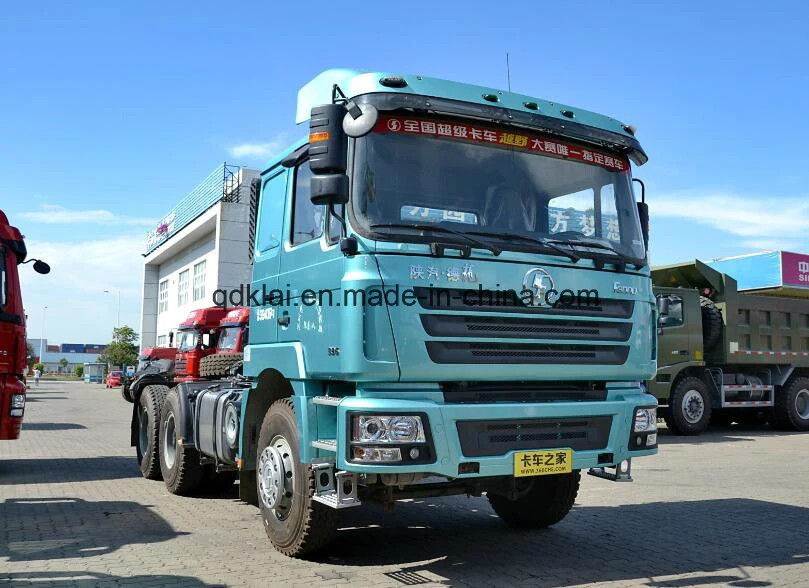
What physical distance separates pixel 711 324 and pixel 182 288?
37174 mm

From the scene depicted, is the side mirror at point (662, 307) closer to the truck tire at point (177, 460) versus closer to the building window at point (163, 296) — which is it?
the truck tire at point (177, 460)

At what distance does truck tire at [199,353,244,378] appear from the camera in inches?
348

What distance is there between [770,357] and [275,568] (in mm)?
14296

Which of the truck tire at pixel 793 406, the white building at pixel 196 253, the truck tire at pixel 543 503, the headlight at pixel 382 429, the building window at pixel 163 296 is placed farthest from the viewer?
the building window at pixel 163 296

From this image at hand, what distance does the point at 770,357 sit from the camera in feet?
54.1

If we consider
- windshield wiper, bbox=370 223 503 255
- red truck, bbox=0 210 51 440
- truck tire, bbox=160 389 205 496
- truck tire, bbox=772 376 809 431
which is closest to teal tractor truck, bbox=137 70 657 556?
windshield wiper, bbox=370 223 503 255

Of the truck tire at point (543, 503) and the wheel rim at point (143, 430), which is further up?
the wheel rim at point (143, 430)

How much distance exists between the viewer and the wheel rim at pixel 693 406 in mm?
15109

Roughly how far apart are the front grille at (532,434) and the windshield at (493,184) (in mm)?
1190

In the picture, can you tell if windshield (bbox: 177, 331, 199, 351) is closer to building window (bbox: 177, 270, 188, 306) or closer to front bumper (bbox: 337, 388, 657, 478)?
front bumper (bbox: 337, 388, 657, 478)

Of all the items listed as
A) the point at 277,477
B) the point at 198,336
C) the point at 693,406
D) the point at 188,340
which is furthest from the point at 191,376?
the point at 693,406

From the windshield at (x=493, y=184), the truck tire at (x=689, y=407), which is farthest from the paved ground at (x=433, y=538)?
the truck tire at (x=689, y=407)

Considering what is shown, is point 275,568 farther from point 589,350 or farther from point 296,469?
point 589,350

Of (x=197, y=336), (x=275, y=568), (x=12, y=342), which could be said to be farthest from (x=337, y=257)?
(x=197, y=336)
